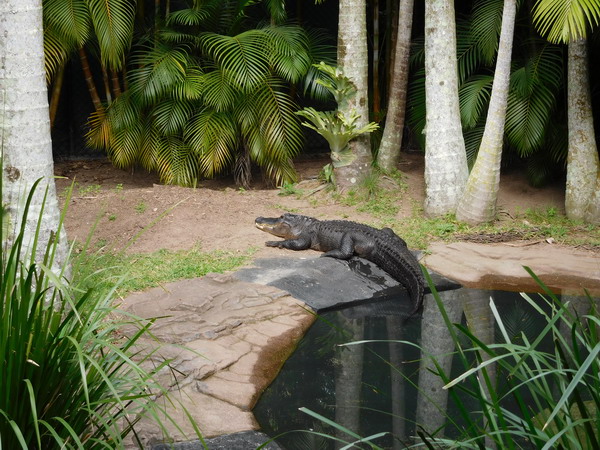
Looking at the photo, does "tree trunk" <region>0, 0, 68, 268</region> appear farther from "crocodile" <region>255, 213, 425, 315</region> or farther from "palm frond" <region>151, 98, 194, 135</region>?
"palm frond" <region>151, 98, 194, 135</region>

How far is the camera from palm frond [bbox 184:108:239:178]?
8.33 metres

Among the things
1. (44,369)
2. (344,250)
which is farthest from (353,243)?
(44,369)

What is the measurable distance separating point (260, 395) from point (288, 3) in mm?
6778

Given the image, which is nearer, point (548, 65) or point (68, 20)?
point (548, 65)

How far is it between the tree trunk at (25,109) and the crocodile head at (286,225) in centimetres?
278

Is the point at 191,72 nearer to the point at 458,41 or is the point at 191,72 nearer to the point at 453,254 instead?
the point at 458,41

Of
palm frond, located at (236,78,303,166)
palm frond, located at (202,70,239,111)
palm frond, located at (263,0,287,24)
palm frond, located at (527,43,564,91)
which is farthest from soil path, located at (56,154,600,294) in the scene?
palm frond, located at (263,0,287,24)

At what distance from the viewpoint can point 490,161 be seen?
22.9 feet

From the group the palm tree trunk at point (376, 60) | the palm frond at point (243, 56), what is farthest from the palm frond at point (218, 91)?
the palm tree trunk at point (376, 60)

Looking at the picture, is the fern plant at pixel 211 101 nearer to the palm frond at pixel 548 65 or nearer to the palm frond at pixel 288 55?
the palm frond at pixel 288 55

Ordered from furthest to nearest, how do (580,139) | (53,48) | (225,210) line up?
(53,48) < (225,210) < (580,139)

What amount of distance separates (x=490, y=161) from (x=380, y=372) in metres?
3.18

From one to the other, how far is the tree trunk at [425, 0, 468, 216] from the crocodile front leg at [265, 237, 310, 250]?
1380 mm

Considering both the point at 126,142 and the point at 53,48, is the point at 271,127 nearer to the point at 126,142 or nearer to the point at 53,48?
the point at 126,142
